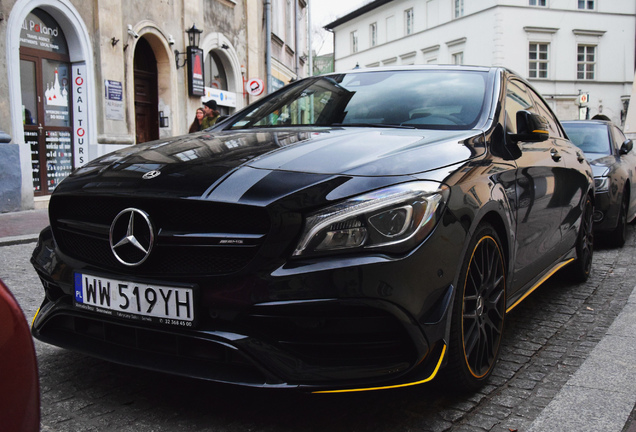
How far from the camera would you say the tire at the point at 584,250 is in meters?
4.82

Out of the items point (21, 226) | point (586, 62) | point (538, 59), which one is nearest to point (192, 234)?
point (21, 226)

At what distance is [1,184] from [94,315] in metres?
7.71

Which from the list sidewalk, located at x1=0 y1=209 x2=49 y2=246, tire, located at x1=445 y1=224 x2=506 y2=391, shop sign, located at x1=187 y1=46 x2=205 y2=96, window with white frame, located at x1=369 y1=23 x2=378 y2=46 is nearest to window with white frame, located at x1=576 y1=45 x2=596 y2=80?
window with white frame, located at x1=369 y1=23 x2=378 y2=46

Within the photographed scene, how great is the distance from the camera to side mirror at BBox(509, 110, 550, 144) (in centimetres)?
331

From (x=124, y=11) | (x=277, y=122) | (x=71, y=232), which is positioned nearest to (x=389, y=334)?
(x=71, y=232)

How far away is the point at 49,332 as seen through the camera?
259 centimetres

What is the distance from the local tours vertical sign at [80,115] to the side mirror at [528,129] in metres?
9.78

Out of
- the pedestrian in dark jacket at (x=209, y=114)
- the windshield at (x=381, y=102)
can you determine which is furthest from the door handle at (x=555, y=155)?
the pedestrian in dark jacket at (x=209, y=114)

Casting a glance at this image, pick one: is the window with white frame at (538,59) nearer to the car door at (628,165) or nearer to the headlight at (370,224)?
the car door at (628,165)

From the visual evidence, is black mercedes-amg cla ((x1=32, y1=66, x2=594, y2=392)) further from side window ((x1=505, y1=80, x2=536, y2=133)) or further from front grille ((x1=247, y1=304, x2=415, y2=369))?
side window ((x1=505, y1=80, x2=536, y2=133))

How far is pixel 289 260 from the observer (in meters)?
2.13

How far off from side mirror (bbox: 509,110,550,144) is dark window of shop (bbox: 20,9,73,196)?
9.33 meters

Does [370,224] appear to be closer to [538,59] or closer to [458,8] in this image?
[538,59]

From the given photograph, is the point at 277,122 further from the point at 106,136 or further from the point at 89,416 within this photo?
the point at 106,136
